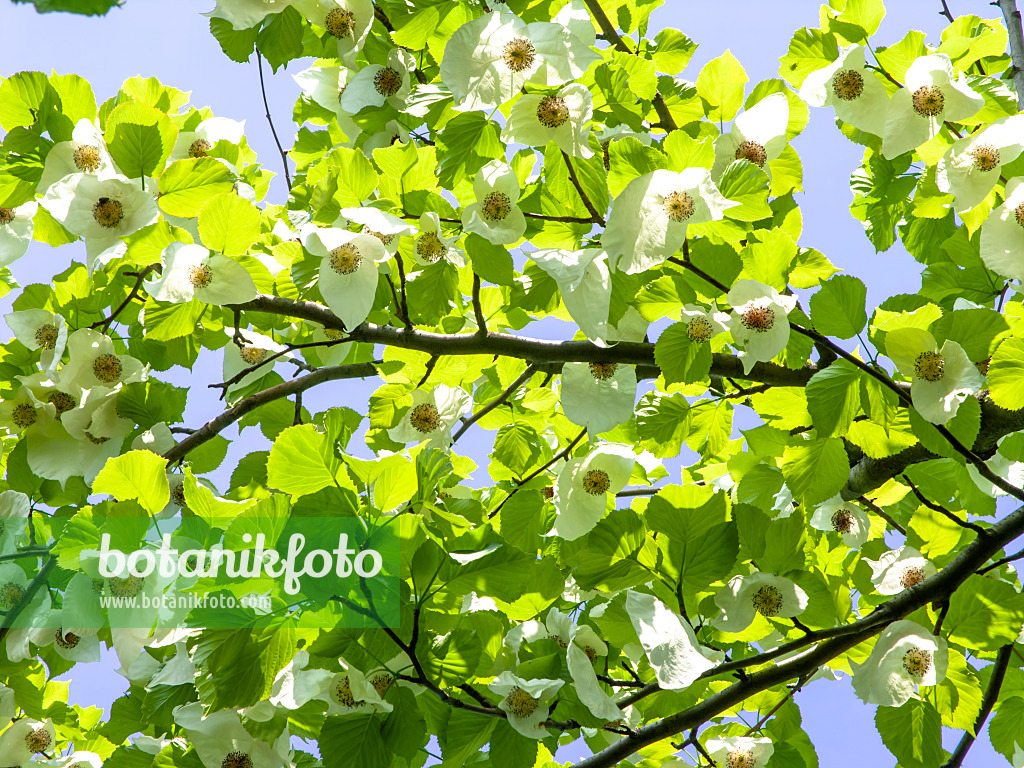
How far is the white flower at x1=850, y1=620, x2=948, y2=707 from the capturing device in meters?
1.50

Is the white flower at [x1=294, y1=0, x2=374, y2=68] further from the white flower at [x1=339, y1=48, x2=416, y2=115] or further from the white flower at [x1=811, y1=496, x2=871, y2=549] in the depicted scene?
the white flower at [x1=811, y1=496, x2=871, y2=549]

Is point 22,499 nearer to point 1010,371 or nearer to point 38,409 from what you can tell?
point 38,409

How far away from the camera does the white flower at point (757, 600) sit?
1.51m

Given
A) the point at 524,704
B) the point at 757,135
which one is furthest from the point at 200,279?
the point at 757,135

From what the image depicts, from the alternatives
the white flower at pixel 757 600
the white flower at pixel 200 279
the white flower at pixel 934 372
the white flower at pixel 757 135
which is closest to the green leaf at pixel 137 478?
the white flower at pixel 200 279

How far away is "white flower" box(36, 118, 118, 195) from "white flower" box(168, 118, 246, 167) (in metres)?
0.53

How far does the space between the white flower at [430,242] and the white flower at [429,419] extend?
43 centimetres

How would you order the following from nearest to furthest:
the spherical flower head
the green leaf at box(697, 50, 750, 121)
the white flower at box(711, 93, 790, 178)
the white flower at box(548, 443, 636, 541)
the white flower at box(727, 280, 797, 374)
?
the spherical flower head
the white flower at box(727, 280, 797, 374)
the white flower at box(711, 93, 790, 178)
the green leaf at box(697, 50, 750, 121)
the white flower at box(548, 443, 636, 541)

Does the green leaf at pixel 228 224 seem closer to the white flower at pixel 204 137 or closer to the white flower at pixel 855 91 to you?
the white flower at pixel 204 137

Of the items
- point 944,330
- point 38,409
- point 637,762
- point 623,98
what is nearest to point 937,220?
point 944,330

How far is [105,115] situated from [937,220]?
6.73 ft

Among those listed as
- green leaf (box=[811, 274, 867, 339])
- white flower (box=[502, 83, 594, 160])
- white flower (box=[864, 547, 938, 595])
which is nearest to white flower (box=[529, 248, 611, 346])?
white flower (box=[502, 83, 594, 160])

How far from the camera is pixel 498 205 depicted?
58.3 inches

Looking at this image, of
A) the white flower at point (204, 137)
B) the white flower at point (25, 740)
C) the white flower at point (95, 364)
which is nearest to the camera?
the white flower at point (95, 364)
